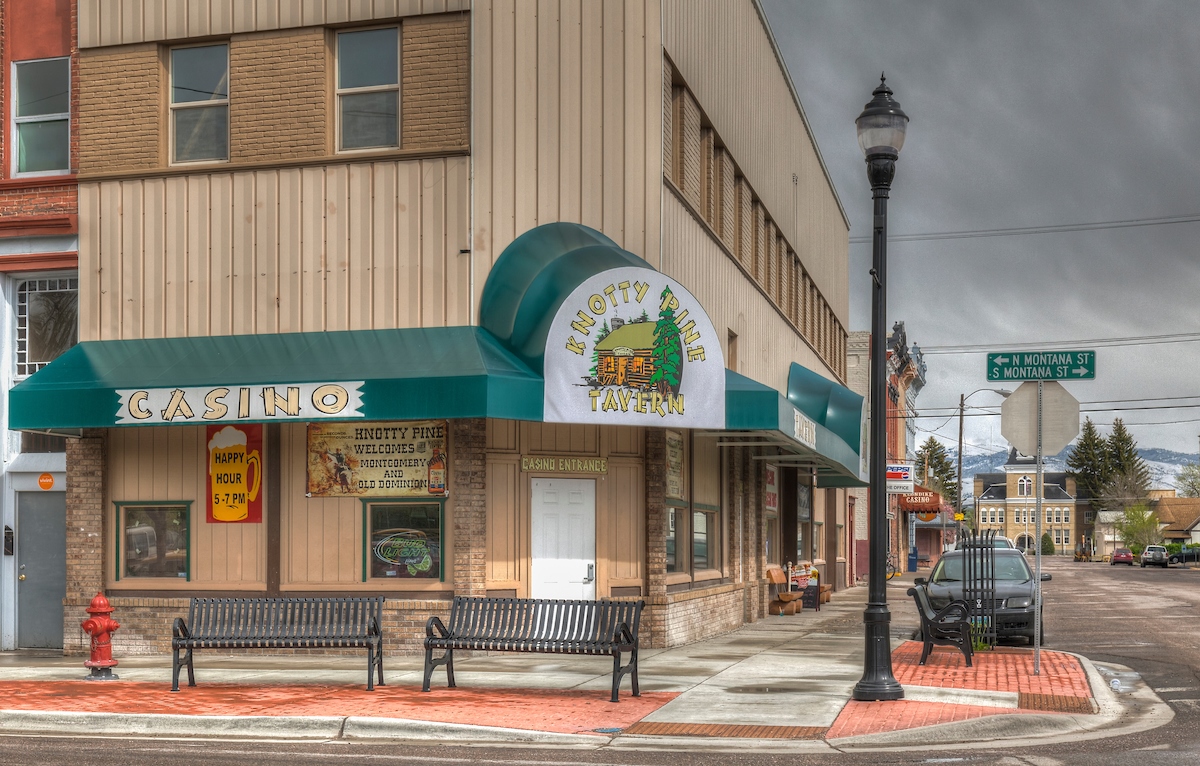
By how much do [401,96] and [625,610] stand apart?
813 cm

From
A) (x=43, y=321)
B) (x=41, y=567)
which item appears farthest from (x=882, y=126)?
(x=41, y=567)

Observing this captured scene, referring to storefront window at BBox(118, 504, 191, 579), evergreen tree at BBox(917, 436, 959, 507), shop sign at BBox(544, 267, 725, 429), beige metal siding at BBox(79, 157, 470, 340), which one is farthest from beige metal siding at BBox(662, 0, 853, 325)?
evergreen tree at BBox(917, 436, 959, 507)

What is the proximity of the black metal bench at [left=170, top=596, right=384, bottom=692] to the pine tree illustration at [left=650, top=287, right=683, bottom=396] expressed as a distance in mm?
4820

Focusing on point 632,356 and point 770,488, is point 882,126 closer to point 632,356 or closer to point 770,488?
point 632,356

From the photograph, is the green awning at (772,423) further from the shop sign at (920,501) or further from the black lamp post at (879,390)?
the shop sign at (920,501)

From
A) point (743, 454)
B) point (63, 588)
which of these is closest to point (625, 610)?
point (63, 588)

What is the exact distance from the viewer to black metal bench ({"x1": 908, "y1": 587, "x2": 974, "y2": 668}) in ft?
50.7

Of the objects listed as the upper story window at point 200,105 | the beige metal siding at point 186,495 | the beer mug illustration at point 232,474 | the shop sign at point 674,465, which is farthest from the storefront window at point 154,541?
the shop sign at point 674,465

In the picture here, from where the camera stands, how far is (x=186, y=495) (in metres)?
17.5

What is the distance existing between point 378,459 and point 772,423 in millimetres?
5259

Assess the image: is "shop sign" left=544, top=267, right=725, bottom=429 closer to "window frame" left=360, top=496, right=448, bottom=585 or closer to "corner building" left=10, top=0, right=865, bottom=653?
"corner building" left=10, top=0, right=865, bottom=653

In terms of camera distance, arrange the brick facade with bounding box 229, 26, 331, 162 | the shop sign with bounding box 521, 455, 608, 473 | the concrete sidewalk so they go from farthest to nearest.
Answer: the brick facade with bounding box 229, 26, 331, 162
the shop sign with bounding box 521, 455, 608, 473
the concrete sidewalk

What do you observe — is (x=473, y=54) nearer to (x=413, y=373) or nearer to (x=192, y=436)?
(x=413, y=373)

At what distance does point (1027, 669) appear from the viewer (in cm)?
1525
